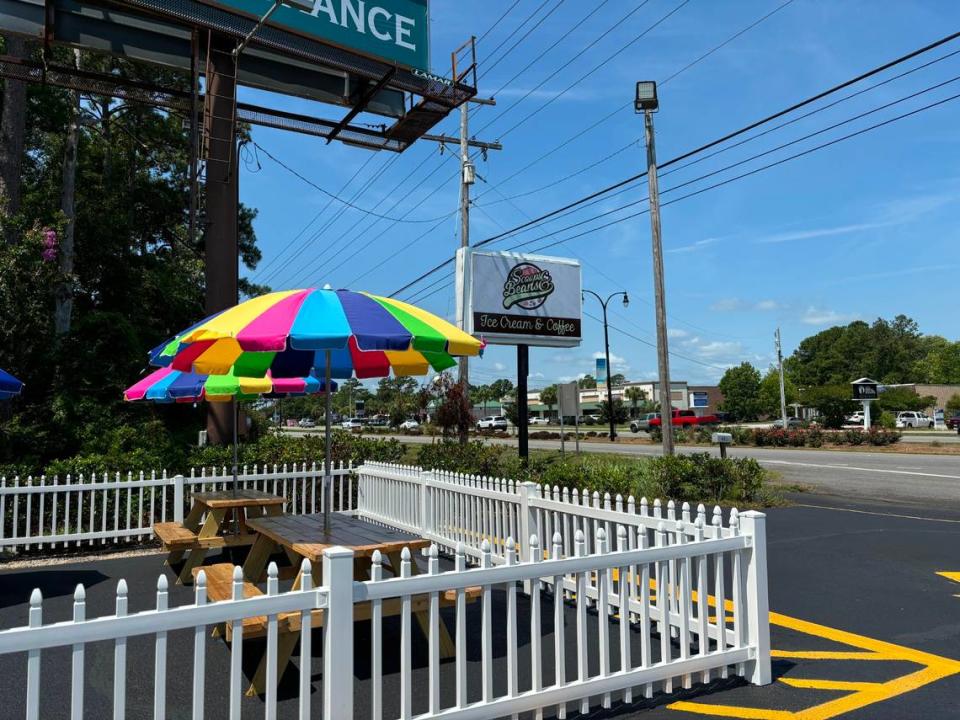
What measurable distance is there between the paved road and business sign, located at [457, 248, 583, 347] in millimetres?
7247

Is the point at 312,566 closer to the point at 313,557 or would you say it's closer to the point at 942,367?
the point at 313,557

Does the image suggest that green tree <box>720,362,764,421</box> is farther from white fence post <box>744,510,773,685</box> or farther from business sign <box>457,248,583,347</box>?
white fence post <box>744,510,773,685</box>

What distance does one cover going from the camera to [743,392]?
98.2m

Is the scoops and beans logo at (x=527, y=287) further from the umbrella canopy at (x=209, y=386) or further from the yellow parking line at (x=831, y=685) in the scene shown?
the yellow parking line at (x=831, y=685)

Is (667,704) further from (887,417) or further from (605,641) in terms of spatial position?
(887,417)

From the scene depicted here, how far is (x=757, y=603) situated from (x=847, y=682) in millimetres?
674

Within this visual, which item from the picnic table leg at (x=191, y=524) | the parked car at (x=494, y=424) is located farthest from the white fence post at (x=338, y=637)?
the parked car at (x=494, y=424)

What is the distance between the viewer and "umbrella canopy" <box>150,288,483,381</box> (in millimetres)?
4441

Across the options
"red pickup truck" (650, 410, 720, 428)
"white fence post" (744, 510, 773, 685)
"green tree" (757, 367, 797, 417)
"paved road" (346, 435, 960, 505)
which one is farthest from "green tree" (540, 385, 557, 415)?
"white fence post" (744, 510, 773, 685)

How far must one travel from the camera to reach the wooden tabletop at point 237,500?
7.23 m

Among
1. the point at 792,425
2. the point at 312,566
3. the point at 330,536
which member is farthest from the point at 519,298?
the point at 792,425

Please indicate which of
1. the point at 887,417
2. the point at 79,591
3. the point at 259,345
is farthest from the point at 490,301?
the point at 887,417

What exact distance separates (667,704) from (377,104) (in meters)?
14.0

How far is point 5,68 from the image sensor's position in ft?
41.9
